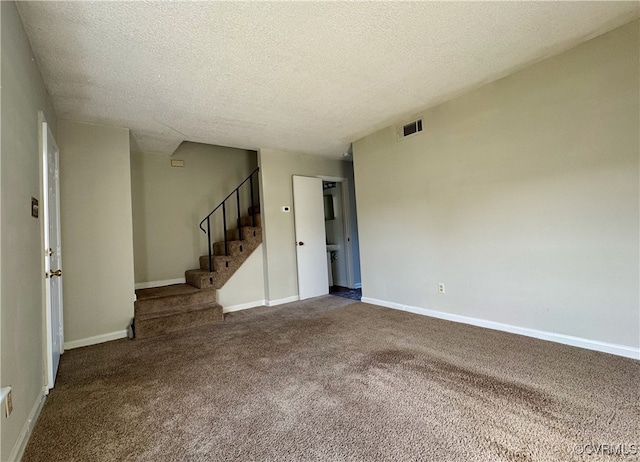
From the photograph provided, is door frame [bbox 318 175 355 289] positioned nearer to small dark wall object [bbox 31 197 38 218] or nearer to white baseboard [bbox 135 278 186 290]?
white baseboard [bbox 135 278 186 290]

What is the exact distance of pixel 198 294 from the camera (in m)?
4.12

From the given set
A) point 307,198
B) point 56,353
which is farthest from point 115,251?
point 307,198

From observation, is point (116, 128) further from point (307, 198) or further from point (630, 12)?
point (630, 12)

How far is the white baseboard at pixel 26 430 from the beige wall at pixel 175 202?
9.48ft

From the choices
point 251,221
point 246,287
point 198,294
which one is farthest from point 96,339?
point 251,221

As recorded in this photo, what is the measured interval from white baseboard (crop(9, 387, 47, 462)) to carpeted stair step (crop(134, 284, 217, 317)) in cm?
163

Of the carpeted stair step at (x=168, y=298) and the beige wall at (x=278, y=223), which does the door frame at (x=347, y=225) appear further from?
the carpeted stair step at (x=168, y=298)

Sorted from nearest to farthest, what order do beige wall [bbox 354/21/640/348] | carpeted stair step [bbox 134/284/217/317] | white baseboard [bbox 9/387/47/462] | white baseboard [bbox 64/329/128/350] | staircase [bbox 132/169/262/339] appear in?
white baseboard [bbox 9/387/47/462] < beige wall [bbox 354/21/640/348] < white baseboard [bbox 64/329/128/350] < staircase [bbox 132/169/262/339] < carpeted stair step [bbox 134/284/217/317]

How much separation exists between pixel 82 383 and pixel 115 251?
5.28ft

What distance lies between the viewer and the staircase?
358 cm

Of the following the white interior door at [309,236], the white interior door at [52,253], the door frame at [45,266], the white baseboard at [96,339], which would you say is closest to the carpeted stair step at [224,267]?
the white interior door at [309,236]

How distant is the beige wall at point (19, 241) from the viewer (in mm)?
1461

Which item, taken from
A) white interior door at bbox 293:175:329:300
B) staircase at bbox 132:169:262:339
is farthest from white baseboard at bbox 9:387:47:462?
white interior door at bbox 293:175:329:300

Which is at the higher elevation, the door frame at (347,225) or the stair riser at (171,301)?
the door frame at (347,225)
